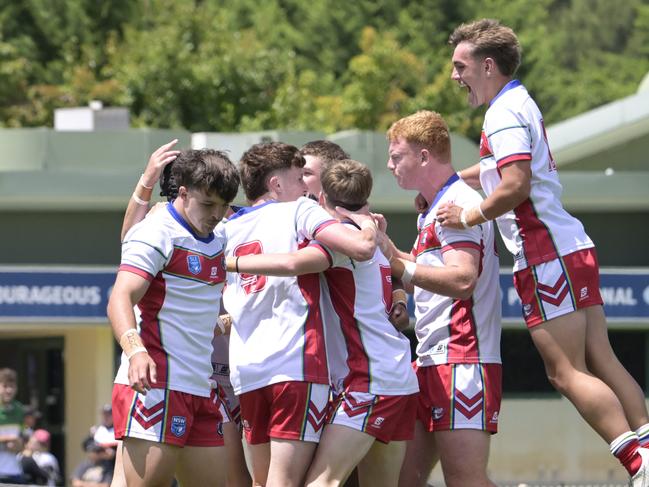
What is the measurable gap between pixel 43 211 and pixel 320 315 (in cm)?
1236

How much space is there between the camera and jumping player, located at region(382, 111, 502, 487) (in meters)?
5.91

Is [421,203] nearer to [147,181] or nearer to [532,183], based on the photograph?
[532,183]

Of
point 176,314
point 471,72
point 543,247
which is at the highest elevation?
point 471,72

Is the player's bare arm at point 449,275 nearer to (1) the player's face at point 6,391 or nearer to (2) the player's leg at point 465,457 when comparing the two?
(2) the player's leg at point 465,457

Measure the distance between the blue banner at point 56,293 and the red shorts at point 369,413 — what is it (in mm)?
11391

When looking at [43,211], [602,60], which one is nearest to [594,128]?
[43,211]

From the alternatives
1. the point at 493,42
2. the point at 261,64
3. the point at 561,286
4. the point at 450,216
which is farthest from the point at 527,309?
the point at 261,64

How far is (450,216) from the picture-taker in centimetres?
581

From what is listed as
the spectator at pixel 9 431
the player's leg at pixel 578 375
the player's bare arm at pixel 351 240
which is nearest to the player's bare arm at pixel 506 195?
the player's bare arm at pixel 351 240

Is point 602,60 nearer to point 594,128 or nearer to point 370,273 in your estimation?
point 594,128

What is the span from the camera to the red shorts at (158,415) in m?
→ 5.59

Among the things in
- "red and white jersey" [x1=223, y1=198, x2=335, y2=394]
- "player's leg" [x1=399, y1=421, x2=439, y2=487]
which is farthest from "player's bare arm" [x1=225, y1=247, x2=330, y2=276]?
"player's leg" [x1=399, y1=421, x2=439, y2=487]

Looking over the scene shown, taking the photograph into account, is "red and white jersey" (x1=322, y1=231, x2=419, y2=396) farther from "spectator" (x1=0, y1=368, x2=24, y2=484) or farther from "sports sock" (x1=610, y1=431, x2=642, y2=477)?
"spectator" (x1=0, y1=368, x2=24, y2=484)

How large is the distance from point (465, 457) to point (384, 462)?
0.37 metres
